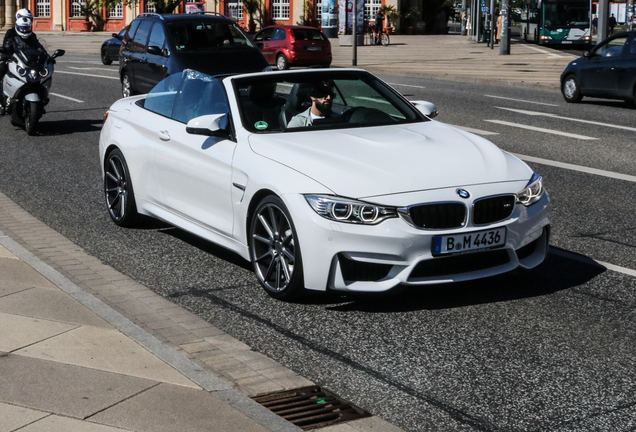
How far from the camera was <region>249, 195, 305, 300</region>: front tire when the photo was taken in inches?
238

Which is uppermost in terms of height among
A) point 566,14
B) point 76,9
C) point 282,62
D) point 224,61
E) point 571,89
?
point 76,9

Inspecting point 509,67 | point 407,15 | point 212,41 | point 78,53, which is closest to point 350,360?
point 212,41

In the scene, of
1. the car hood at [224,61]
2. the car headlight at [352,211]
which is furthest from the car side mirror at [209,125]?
the car hood at [224,61]

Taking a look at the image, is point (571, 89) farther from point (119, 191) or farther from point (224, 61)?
point (119, 191)

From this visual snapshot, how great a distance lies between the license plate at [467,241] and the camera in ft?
18.9

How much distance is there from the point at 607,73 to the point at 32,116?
11699 millimetres

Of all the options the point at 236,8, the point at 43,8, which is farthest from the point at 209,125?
the point at 43,8

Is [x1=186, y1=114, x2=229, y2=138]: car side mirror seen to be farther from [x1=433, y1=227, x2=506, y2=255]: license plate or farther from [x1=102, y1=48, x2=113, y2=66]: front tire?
[x1=102, y1=48, x2=113, y2=66]: front tire

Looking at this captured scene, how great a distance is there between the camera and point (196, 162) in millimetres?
7086

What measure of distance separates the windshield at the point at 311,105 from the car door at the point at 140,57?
12.1m

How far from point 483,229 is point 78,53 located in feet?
137

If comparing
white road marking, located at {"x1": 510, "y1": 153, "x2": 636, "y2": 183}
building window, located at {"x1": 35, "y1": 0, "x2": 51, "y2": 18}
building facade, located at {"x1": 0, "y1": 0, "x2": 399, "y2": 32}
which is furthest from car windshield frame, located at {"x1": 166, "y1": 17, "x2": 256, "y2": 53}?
building window, located at {"x1": 35, "y1": 0, "x2": 51, "y2": 18}

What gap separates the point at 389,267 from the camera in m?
5.84

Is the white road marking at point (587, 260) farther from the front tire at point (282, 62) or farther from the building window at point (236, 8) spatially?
the building window at point (236, 8)
